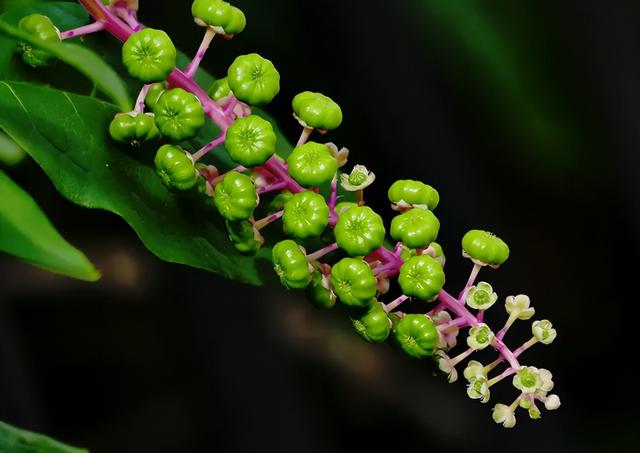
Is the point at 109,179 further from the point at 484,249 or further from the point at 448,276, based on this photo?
the point at 448,276

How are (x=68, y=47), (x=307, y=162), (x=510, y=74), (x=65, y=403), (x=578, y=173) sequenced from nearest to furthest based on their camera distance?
(x=68, y=47), (x=307, y=162), (x=510, y=74), (x=578, y=173), (x=65, y=403)

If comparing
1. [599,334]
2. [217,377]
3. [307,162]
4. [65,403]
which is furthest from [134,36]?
[599,334]

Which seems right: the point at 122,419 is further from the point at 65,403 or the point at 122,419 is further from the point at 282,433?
the point at 282,433

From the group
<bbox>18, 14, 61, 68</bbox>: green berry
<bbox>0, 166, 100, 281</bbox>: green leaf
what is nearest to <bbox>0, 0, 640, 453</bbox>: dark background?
<bbox>18, 14, 61, 68</bbox>: green berry

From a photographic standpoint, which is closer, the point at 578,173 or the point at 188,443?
the point at 578,173

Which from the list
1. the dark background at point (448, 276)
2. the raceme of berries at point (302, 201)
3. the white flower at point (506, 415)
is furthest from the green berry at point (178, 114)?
the dark background at point (448, 276)

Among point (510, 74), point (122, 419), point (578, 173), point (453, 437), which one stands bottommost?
point (122, 419)

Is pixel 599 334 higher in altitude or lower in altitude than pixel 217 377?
higher

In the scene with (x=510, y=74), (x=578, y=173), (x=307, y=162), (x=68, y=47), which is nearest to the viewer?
(x=68, y=47)
